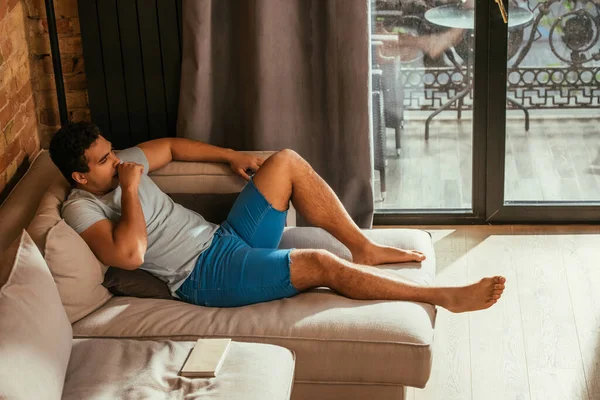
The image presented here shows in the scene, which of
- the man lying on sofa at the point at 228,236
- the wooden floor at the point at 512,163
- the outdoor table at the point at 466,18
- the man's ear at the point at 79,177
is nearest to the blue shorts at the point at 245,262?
the man lying on sofa at the point at 228,236

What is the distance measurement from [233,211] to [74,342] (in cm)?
80

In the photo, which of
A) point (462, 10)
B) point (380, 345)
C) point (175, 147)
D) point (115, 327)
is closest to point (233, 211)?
point (175, 147)

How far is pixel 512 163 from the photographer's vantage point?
157 inches

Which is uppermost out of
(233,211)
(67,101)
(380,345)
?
(67,101)

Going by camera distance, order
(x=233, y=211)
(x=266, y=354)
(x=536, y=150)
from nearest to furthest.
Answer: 1. (x=266, y=354)
2. (x=233, y=211)
3. (x=536, y=150)

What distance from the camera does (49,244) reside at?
2643 mm

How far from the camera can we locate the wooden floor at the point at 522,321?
2.86 meters

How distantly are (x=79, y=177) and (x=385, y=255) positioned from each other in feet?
3.57

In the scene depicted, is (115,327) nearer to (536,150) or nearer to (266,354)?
(266,354)

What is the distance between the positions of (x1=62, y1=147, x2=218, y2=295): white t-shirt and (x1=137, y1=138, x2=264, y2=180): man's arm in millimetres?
210

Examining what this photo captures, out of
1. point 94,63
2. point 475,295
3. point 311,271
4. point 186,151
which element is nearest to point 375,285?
point 311,271

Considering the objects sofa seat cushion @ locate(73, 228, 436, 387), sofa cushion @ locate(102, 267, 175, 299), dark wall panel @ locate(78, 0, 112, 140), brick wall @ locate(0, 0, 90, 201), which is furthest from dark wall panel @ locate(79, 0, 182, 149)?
sofa seat cushion @ locate(73, 228, 436, 387)

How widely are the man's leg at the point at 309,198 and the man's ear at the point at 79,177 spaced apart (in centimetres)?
60

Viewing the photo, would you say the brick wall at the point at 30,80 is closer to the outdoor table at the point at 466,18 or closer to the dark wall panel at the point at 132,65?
the dark wall panel at the point at 132,65
